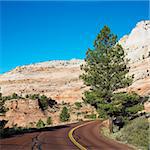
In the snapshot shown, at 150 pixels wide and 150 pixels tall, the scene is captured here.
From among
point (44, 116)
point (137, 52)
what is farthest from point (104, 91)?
point (137, 52)

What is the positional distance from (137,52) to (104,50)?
11446 cm

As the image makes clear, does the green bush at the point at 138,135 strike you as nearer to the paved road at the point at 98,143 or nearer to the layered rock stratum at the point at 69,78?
the paved road at the point at 98,143

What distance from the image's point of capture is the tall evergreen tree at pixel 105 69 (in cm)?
2938

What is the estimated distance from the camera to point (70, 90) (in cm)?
10819

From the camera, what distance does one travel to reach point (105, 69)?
97.6 ft

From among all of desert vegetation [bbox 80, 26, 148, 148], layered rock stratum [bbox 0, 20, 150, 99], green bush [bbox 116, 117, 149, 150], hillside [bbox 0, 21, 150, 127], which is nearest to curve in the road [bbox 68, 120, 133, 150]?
green bush [bbox 116, 117, 149, 150]

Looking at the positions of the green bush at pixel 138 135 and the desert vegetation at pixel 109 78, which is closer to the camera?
the green bush at pixel 138 135

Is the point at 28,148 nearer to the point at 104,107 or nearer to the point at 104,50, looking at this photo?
the point at 104,107

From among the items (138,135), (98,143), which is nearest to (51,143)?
(98,143)

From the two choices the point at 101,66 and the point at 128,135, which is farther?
the point at 101,66

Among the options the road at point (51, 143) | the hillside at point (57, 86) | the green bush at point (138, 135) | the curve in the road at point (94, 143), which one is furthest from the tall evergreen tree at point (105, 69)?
the road at point (51, 143)

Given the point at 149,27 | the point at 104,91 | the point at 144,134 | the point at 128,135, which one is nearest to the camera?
the point at 144,134

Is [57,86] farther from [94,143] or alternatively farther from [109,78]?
[94,143]

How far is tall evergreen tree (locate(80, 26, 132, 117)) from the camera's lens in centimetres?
2938
